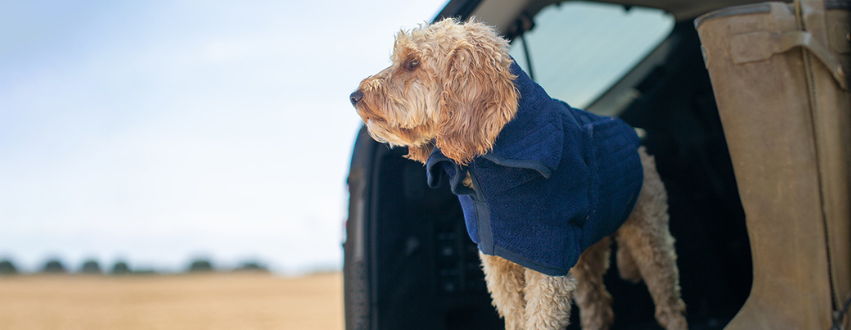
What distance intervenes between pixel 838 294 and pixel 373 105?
4.46 ft

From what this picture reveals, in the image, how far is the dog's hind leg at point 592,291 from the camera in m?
2.12

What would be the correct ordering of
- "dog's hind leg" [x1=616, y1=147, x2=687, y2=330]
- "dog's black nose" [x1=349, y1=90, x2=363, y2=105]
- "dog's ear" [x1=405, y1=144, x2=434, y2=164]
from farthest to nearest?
"dog's hind leg" [x1=616, y1=147, x2=687, y2=330]
"dog's ear" [x1=405, y1=144, x2=434, y2=164]
"dog's black nose" [x1=349, y1=90, x2=363, y2=105]

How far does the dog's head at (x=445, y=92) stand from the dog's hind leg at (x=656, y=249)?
35.0 inches

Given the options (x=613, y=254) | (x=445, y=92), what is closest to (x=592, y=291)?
(x=613, y=254)

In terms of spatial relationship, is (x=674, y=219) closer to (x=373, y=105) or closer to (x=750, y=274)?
(x=750, y=274)

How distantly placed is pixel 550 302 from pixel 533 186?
0.36m

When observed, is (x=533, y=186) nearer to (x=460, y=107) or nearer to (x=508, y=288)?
(x=460, y=107)

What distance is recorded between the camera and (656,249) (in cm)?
204

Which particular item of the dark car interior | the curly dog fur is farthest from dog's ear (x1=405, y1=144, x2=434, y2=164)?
the dark car interior

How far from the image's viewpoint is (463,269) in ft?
6.77

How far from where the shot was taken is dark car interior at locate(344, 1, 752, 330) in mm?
1930

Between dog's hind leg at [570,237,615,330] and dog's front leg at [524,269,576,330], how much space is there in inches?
21.2

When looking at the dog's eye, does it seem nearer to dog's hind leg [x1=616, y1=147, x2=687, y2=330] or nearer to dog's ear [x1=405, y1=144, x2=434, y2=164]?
dog's ear [x1=405, y1=144, x2=434, y2=164]

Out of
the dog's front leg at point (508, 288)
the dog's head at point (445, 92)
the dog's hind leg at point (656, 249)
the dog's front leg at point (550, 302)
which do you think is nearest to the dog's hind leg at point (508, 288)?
the dog's front leg at point (508, 288)
